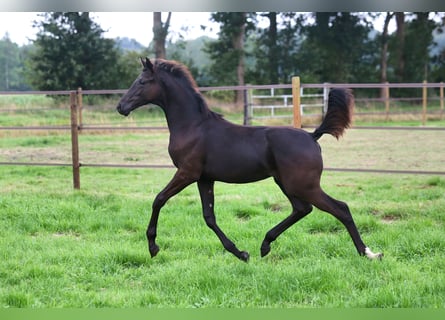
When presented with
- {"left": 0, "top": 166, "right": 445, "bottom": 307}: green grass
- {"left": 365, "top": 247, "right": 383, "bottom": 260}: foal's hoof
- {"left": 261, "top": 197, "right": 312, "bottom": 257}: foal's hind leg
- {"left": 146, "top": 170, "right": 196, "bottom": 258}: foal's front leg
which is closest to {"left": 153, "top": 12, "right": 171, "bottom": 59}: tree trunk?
{"left": 0, "top": 166, "right": 445, "bottom": 307}: green grass

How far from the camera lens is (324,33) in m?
25.5

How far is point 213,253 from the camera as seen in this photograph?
14.5 ft

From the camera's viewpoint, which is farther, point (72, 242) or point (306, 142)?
point (72, 242)

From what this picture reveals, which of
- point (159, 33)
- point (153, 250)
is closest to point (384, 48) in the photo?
point (159, 33)

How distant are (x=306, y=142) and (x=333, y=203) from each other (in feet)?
1.67

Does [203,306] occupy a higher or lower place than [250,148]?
lower

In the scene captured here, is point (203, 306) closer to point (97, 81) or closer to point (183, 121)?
point (183, 121)

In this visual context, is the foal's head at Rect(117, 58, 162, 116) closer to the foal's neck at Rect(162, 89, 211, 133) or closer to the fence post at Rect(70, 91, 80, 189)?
the foal's neck at Rect(162, 89, 211, 133)

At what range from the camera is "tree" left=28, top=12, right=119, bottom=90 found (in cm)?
2248

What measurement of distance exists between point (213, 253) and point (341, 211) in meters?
1.14

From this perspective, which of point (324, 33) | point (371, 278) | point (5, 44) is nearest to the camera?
point (371, 278)

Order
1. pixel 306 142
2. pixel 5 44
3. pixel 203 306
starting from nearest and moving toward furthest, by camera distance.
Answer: pixel 203 306, pixel 306 142, pixel 5 44

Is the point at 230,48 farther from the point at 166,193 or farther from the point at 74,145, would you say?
the point at 166,193

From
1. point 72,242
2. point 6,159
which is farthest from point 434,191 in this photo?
point 6,159
